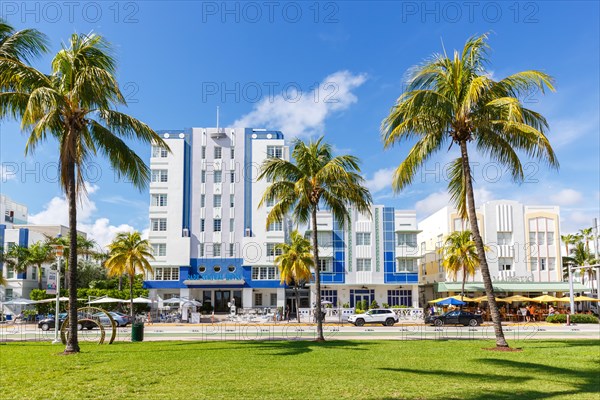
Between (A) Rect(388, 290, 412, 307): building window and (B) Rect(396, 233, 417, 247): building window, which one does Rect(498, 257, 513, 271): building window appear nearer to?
(B) Rect(396, 233, 417, 247): building window

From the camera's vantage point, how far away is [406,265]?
191 ft

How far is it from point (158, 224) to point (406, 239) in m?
27.3

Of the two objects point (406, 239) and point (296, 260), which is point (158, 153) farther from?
point (406, 239)

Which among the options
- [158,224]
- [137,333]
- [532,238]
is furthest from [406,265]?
[137,333]


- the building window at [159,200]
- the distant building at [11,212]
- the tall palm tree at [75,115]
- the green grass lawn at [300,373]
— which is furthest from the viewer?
the distant building at [11,212]

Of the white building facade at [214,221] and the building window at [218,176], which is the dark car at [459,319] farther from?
the building window at [218,176]

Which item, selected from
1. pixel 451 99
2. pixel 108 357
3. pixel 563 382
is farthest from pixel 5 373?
pixel 451 99

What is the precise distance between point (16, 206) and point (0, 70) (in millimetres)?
71927

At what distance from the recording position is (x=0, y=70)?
17484 mm

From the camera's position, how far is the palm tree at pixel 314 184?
23.9m

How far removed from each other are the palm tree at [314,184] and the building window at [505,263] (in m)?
38.8

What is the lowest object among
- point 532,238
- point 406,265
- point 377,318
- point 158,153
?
point 377,318

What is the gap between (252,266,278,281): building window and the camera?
5762 cm

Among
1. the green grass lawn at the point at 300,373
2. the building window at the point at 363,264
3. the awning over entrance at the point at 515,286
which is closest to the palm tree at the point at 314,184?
the green grass lawn at the point at 300,373
